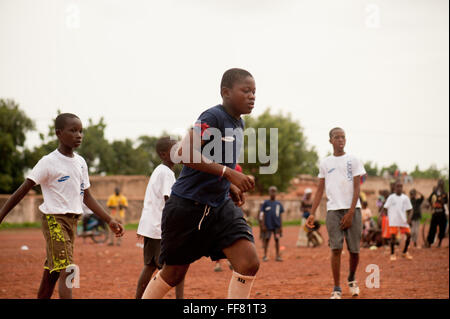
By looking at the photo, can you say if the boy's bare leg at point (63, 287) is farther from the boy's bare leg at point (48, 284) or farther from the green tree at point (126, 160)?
the green tree at point (126, 160)

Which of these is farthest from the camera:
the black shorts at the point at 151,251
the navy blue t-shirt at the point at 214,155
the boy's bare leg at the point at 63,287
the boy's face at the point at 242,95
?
the black shorts at the point at 151,251

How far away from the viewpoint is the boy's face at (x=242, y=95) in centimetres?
415

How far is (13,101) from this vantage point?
49.4m

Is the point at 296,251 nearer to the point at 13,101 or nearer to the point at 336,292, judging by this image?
the point at 336,292

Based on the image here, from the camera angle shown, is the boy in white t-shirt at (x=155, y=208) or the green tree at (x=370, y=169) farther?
the green tree at (x=370, y=169)

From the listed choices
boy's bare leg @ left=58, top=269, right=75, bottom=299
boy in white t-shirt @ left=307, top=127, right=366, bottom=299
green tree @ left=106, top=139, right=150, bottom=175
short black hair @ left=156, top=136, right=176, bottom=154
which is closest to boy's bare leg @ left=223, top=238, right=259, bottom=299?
boy's bare leg @ left=58, top=269, right=75, bottom=299

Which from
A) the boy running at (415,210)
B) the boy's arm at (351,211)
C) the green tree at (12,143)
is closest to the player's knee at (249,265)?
the boy's arm at (351,211)

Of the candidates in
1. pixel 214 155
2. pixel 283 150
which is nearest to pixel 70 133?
pixel 214 155

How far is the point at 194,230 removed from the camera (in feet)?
13.4

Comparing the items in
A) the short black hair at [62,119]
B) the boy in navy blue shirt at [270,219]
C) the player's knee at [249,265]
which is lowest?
the boy in navy blue shirt at [270,219]

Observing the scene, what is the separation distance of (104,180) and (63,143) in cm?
4237

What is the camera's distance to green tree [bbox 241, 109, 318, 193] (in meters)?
53.8

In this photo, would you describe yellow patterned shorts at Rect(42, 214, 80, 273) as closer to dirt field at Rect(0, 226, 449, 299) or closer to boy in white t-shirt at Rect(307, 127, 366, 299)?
dirt field at Rect(0, 226, 449, 299)

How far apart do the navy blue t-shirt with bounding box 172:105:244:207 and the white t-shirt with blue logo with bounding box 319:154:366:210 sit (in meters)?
3.48
